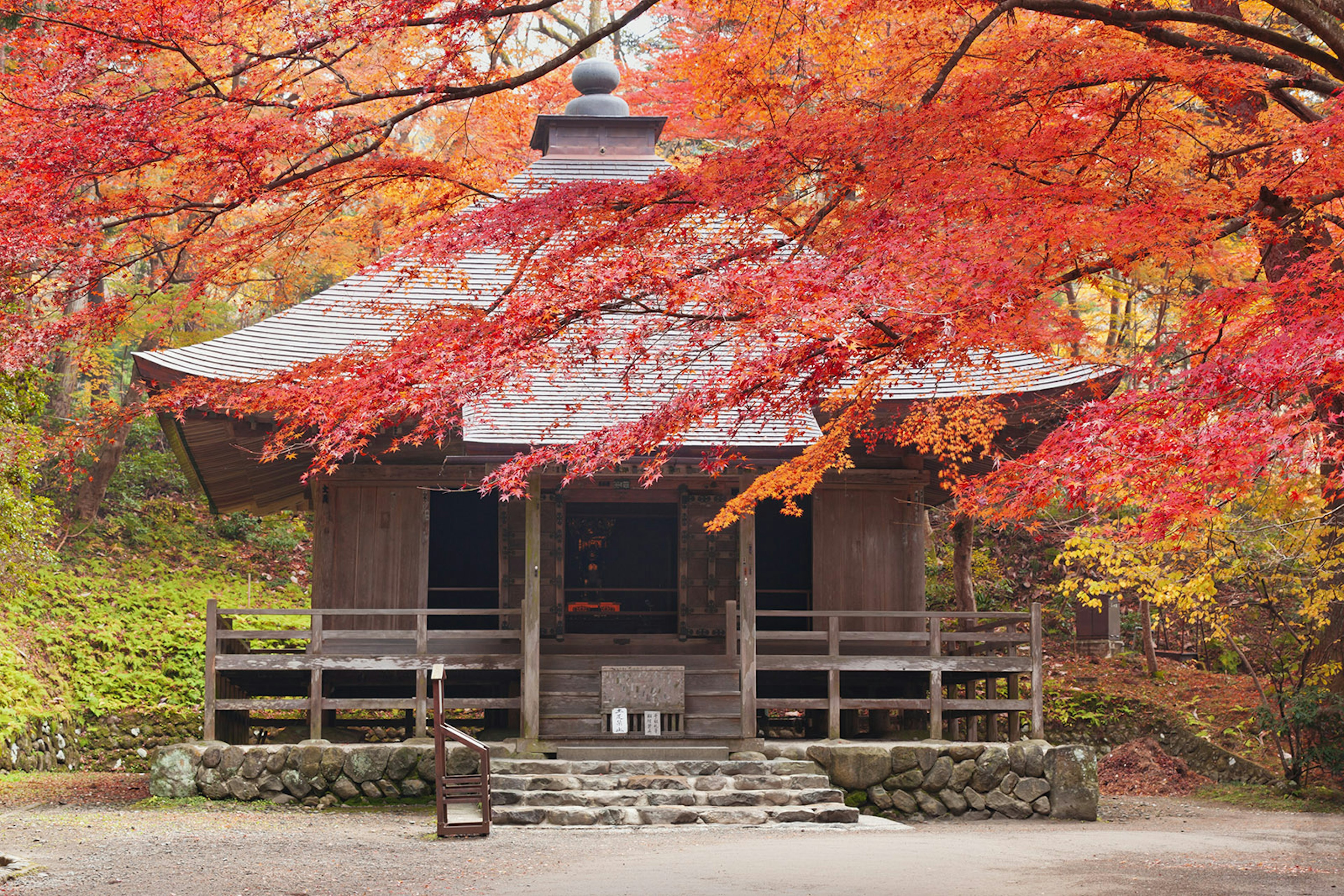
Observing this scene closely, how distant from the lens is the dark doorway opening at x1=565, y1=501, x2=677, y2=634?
1559 centimetres

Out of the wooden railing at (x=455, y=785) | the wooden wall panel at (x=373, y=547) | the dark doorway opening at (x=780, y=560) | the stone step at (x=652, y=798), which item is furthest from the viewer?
the dark doorway opening at (x=780, y=560)

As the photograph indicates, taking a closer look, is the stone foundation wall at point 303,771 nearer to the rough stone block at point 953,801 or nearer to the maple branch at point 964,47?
the rough stone block at point 953,801

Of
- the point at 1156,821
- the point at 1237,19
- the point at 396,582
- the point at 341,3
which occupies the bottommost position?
the point at 1156,821

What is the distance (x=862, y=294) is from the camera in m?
6.47

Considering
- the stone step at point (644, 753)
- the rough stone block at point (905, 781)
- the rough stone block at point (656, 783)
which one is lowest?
the rough stone block at point (905, 781)

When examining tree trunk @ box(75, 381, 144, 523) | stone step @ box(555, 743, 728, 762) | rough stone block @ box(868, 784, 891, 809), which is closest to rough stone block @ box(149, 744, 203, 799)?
stone step @ box(555, 743, 728, 762)

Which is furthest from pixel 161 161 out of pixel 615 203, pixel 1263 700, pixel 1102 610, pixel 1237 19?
pixel 1102 610

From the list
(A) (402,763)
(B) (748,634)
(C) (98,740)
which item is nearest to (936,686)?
(B) (748,634)

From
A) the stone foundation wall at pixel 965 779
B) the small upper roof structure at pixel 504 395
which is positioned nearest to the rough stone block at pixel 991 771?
the stone foundation wall at pixel 965 779

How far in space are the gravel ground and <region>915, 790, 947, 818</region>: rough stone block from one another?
322 millimetres

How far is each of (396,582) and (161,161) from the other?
23.9 ft

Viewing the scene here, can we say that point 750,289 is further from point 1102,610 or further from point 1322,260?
point 1102,610

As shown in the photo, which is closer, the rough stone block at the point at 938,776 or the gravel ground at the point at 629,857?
the gravel ground at the point at 629,857

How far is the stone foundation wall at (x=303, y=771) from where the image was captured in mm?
11695
